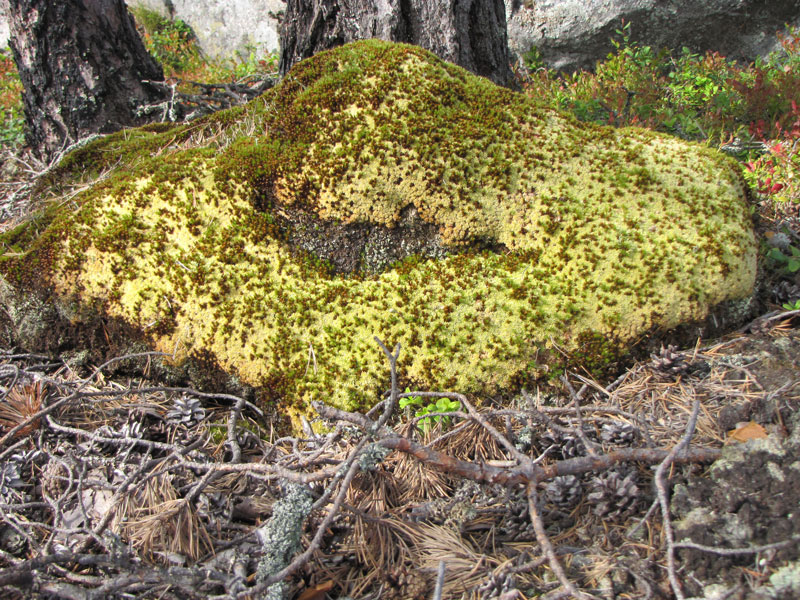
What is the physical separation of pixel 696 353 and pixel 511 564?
1.79 meters

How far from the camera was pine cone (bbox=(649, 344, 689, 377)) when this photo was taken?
9.30ft

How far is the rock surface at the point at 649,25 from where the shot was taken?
335 inches

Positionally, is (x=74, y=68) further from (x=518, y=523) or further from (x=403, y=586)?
(x=518, y=523)

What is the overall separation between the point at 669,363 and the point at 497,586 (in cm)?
164

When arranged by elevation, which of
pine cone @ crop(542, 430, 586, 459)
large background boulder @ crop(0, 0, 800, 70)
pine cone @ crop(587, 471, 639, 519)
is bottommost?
pine cone @ crop(587, 471, 639, 519)

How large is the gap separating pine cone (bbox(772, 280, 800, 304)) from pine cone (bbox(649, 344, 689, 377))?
1.02 m

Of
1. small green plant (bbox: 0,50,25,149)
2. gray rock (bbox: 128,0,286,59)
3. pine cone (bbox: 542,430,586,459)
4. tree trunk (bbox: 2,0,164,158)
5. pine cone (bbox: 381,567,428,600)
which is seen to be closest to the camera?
pine cone (bbox: 381,567,428,600)

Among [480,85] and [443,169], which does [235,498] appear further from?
[480,85]

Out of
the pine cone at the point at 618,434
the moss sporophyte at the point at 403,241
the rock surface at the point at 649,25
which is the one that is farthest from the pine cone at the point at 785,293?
the rock surface at the point at 649,25

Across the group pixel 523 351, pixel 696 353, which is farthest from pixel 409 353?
pixel 696 353

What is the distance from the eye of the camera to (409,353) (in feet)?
9.84

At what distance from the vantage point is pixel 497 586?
2006 millimetres

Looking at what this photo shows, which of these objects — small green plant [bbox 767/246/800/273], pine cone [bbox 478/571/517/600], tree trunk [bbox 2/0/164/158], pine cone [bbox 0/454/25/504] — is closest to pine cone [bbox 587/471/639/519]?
pine cone [bbox 478/571/517/600]

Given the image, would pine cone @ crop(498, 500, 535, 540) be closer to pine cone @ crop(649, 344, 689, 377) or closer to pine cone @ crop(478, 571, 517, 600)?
pine cone @ crop(478, 571, 517, 600)
